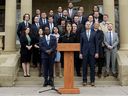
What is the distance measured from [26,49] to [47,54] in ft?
4.89

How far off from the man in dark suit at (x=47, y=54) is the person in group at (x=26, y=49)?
1.23m

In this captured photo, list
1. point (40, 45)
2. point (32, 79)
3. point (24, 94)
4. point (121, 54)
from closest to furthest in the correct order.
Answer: point (24, 94)
point (40, 45)
point (32, 79)
point (121, 54)

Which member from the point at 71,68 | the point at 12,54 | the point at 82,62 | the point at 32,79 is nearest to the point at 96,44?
the point at 82,62

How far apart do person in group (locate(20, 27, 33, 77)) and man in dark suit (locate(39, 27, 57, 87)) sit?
48.4 inches

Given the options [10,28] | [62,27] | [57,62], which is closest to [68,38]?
[62,27]

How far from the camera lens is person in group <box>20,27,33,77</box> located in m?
14.3

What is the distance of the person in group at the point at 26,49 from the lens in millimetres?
14273

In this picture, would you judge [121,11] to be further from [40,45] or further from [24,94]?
[24,94]

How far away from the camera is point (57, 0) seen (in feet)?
69.8

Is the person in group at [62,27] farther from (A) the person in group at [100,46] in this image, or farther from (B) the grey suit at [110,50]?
(B) the grey suit at [110,50]

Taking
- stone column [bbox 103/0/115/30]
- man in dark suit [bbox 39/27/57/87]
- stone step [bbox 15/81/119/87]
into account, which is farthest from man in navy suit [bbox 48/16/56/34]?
stone column [bbox 103/0/115/30]

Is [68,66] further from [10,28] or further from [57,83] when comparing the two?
[10,28]

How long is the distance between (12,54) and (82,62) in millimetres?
3239

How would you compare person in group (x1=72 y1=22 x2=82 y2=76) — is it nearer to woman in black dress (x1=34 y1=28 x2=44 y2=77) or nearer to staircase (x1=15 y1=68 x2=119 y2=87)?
staircase (x1=15 y1=68 x2=119 y2=87)
